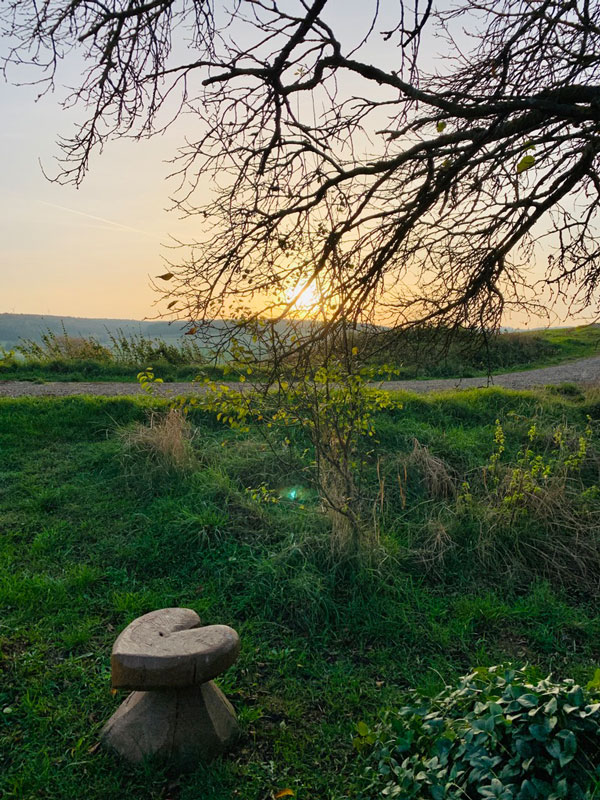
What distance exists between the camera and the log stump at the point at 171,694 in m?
2.83

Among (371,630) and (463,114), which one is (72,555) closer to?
(371,630)

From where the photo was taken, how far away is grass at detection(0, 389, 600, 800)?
124 inches

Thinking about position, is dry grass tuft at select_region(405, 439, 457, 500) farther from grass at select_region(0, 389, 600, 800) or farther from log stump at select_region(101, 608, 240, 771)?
log stump at select_region(101, 608, 240, 771)

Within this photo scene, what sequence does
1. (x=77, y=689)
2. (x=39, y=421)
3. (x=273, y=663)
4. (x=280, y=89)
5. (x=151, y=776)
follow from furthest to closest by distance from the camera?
1. (x=39, y=421)
2. (x=273, y=663)
3. (x=77, y=689)
4. (x=280, y=89)
5. (x=151, y=776)

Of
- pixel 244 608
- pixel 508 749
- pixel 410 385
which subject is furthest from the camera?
pixel 410 385

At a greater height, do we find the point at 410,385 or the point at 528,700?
the point at 410,385

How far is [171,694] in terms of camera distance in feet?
10.1

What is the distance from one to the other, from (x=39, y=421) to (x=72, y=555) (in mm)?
3352

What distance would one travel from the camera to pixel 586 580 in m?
5.34

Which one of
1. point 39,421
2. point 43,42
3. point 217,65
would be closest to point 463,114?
point 217,65

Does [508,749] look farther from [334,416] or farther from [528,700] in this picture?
[334,416]

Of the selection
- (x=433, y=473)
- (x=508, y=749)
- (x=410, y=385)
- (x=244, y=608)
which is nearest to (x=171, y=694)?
(x=244, y=608)

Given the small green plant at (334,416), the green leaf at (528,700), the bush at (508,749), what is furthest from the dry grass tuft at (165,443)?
the green leaf at (528,700)

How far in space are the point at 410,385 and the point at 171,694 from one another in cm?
982
